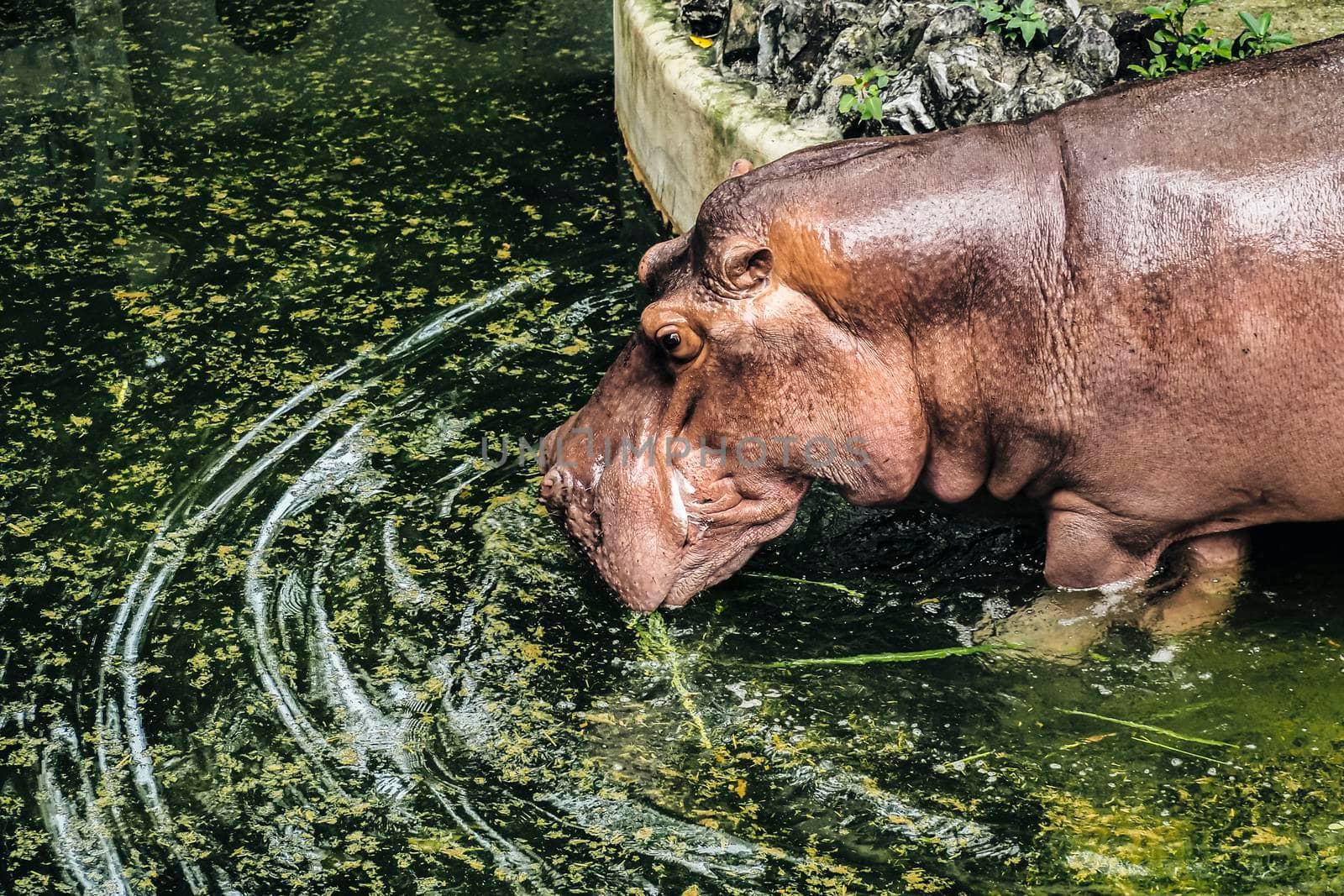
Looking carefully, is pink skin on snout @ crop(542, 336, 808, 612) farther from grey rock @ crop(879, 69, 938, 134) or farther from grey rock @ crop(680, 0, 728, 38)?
grey rock @ crop(680, 0, 728, 38)

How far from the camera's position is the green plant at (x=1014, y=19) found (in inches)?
189

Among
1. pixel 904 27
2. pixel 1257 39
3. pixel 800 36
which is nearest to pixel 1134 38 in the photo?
pixel 1257 39

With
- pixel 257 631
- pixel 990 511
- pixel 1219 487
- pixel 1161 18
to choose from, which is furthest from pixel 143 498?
pixel 1161 18

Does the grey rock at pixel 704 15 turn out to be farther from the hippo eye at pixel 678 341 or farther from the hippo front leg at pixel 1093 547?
the hippo front leg at pixel 1093 547

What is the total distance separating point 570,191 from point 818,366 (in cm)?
296

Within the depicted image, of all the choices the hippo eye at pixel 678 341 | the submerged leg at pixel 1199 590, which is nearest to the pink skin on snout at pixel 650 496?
the hippo eye at pixel 678 341

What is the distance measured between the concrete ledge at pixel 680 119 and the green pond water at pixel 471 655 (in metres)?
0.29

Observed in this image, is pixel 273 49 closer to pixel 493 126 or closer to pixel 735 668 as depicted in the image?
pixel 493 126

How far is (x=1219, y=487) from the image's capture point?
3350 mm

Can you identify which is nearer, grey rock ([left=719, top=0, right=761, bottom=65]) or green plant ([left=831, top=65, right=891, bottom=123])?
green plant ([left=831, top=65, right=891, bottom=123])

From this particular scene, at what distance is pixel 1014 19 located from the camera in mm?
4820

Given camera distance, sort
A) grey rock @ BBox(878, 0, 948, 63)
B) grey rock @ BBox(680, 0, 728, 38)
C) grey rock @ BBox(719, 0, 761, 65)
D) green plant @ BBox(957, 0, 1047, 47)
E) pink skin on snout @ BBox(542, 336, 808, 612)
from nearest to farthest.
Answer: pink skin on snout @ BBox(542, 336, 808, 612)
green plant @ BBox(957, 0, 1047, 47)
grey rock @ BBox(878, 0, 948, 63)
grey rock @ BBox(719, 0, 761, 65)
grey rock @ BBox(680, 0, 728, 38)

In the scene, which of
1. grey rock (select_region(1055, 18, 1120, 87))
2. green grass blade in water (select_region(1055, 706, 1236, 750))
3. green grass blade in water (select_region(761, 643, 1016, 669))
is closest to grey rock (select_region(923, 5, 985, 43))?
grey rock (select_region(1055, 18, 1120, 87))

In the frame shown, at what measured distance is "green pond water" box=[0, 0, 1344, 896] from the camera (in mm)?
3229
